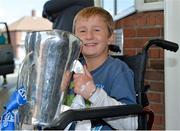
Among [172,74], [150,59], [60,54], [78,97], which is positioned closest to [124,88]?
[78,97]

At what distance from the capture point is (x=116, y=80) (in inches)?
53.5

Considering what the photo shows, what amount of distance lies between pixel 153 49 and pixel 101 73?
0.96 metres

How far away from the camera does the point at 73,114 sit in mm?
1026

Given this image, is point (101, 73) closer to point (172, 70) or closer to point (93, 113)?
point (93, 113)

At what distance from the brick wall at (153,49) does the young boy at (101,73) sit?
806 mm

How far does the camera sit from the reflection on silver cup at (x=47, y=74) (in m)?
1.13

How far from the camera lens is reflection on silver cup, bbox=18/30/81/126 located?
113 cm

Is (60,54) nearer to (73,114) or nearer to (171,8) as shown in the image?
(73,114)

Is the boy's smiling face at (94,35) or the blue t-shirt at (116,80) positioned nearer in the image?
the blue t-shirt at (116,80)

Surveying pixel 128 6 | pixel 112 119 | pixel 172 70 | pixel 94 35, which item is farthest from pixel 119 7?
pixel 112 119

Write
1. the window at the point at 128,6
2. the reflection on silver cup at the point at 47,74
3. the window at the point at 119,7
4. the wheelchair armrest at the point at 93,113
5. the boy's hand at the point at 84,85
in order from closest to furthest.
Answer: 1. the wheelchair armrest at the point at 93,113
2. the reflection on silver cup at the point at 47,74
3. the boy's hand at the point at 84,85
4. the window at the point at 128,6
5. the window at the point at 119,7

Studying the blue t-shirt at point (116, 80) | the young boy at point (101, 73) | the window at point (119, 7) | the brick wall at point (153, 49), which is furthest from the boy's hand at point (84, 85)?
the window at point (119, 7)

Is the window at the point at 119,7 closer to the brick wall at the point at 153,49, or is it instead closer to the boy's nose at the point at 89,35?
the brick wall at the point at 153,49

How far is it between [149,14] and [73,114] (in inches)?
58.0
